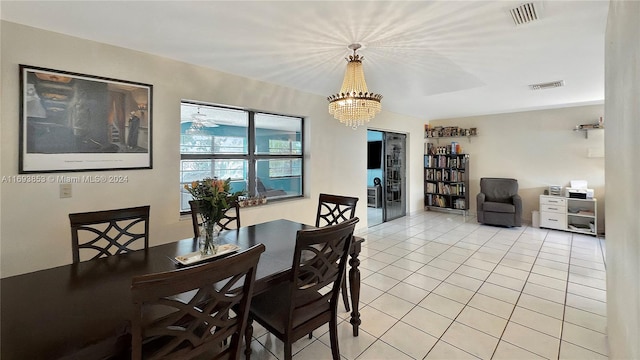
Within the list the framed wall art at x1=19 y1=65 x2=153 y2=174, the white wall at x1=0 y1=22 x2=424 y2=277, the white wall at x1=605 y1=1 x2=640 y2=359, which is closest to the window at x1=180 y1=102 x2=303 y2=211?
the white wall at x1=0 y1=22 x2=424 y2=277

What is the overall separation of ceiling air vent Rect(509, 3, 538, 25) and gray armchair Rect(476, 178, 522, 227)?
431 centimetres

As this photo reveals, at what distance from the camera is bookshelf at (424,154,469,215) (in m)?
6.50

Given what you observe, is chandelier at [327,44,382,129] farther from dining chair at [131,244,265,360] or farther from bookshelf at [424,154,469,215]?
bookshelf at [424,154,469,215]

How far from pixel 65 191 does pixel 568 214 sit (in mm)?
7300

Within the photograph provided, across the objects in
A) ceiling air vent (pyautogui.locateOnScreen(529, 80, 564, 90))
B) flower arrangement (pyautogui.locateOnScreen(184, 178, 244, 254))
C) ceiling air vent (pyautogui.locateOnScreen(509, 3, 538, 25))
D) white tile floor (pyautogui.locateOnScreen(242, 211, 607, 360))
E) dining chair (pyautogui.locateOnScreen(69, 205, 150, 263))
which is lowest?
white tile floor (pyautogui.locateOnScreen(242, 211, 607, 360))

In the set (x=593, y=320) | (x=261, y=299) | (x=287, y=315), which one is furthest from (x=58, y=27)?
(x=593, y=320)

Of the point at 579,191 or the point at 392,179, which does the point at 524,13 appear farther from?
the point at 579,191

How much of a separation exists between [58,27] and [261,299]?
2574 millimetres

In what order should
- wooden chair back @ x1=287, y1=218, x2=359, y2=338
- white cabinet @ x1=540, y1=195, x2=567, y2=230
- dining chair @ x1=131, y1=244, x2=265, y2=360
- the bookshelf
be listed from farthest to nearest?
1. the bookshelf
2. white cabinet @ x1=540, y1=195, x2=567, y2=230
3. wooden chair back @ x1=287, y1=218, x2=359, y2=338
4. dining chair @ x1=131, y1=244, x2=265, y2=360

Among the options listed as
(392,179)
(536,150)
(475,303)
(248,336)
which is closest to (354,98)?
(248,336)

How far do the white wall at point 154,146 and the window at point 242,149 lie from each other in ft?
0.65

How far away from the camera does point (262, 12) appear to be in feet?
6.25

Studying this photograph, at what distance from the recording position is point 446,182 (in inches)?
266

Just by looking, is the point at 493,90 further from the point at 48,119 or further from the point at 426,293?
the point at 48,119
